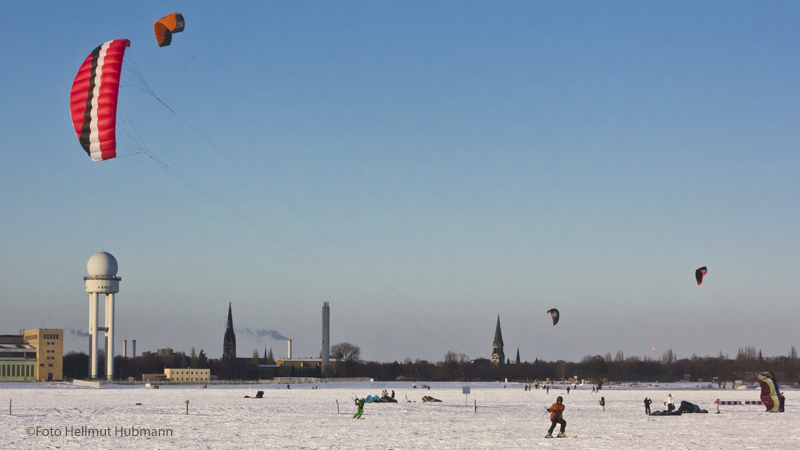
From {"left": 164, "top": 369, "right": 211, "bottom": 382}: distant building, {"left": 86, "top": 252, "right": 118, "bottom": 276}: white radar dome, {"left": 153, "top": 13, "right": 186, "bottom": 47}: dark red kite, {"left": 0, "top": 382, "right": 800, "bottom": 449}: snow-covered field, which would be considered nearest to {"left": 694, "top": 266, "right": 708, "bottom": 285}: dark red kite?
{"left": 0, "top": 382, "right": 800, "bottom": 449}: snow-covered field

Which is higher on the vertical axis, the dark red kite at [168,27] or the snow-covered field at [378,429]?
the dark red kite at [168,27]

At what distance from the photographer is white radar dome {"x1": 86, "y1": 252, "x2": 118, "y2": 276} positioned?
4705 inches

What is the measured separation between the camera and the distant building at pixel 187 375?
141188 millimetres

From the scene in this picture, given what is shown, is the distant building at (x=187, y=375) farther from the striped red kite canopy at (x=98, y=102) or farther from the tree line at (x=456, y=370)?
the striped red kite canopy at (x=98, y=102)

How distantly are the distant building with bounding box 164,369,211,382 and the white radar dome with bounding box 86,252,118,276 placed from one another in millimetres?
26644

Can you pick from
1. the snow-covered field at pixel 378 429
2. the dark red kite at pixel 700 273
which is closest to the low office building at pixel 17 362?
the snow-covered field at pixel 378 429

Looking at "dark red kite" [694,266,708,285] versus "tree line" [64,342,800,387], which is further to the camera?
"tree line" [64,342,800,387]

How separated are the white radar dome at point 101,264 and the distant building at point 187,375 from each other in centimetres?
2664

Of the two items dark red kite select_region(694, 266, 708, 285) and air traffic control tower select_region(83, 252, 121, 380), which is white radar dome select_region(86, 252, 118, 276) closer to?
air traffic control tower select_region(83, 252, 121, 380)

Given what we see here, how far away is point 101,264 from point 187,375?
3146cm

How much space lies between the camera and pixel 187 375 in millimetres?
143875

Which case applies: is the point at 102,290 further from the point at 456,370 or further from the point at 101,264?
the point at 456,370

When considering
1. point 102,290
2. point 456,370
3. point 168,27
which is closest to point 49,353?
point 102,290

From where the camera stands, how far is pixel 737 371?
419 ft
